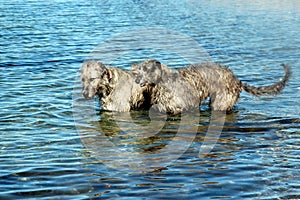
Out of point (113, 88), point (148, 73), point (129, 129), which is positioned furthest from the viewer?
point (113, 88)

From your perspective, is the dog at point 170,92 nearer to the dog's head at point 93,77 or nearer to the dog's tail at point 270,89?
the dog's head at point 93,77

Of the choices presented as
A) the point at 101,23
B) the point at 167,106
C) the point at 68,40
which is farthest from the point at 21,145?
the point at 101,23

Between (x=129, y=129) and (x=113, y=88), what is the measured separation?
1.14m

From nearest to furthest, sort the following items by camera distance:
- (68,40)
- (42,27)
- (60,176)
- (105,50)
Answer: (60,176) → (105,50) → (68,40) → (42,27)

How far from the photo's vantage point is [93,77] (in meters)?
11.7

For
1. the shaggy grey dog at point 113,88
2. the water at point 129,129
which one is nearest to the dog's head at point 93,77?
the shaggy grey dog at point 113,88

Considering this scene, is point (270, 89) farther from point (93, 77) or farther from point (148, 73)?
point (93, 77)

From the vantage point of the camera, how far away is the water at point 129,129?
8211mm

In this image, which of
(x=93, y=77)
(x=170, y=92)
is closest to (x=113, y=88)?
(x=93, y=77)

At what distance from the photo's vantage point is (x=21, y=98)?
13289 mm

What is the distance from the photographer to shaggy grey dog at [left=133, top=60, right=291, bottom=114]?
11938 mm

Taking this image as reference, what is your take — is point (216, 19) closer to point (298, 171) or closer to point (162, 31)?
point (162, 31)

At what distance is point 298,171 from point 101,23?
1755cm

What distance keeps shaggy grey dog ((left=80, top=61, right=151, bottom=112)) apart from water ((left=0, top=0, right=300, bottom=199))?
28 centimetres
